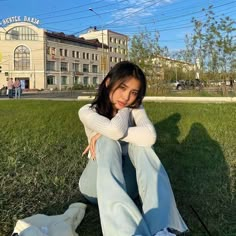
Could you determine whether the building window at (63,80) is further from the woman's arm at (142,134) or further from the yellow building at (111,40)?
the woman's arm at (142,134)

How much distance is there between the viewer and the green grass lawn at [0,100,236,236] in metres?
2.70

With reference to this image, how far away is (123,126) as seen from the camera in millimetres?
2539

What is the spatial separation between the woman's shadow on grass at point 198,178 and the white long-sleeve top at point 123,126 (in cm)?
67

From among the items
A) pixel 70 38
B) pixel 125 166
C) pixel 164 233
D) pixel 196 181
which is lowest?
pixel 196 181

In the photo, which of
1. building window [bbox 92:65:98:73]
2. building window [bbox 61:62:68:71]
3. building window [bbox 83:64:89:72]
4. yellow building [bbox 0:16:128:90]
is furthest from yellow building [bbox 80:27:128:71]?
building window [bbox 61:62:68:71]

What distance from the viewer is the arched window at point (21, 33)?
6938cm

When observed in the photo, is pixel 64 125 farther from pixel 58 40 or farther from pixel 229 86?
pixel 58 40

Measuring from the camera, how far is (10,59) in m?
67.6

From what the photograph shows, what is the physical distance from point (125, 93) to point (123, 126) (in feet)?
0.95

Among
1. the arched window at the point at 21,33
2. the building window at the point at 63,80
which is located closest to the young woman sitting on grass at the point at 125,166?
the arched window at the point at 21,33

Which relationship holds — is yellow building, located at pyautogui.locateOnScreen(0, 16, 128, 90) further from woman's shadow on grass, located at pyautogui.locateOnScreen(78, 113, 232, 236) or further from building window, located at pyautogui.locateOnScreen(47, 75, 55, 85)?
woman's shadow on grass, located at pyautogui.locateOnScreen(78, 113, 232, 236)

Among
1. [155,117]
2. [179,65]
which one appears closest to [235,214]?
[155,117]

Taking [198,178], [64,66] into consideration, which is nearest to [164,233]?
[198,178]

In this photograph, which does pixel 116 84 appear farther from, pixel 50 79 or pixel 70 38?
pixel 70 38
